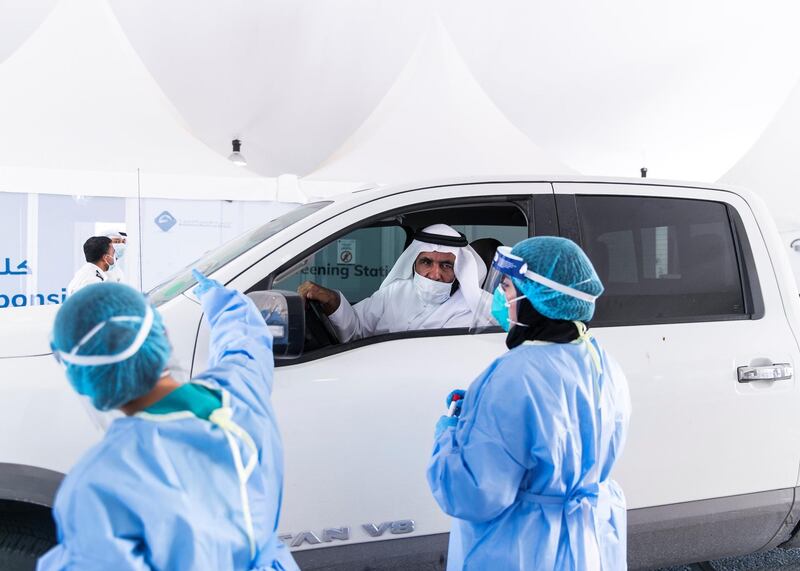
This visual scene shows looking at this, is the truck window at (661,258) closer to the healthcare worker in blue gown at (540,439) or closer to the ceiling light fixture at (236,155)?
the healthcare worker in blue gown at (540,439)

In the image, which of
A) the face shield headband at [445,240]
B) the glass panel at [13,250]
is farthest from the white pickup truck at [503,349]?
the glass panel at [13,250]

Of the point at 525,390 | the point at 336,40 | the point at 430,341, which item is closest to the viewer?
the point at 525,390

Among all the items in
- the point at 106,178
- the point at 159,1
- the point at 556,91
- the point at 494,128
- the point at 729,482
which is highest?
the point at 159,1

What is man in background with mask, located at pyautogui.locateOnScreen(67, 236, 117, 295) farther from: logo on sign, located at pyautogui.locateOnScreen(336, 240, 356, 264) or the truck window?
the truck window

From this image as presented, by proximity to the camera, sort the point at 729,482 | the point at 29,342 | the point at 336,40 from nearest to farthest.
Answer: the point at 29,342 < the point at 729,482 < the point at 336,40

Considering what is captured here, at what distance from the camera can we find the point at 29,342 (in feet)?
6.37

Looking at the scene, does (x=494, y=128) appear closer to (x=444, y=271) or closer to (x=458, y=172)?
(x=458, y=172)

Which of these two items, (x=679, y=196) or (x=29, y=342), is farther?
(x=679, y=196)

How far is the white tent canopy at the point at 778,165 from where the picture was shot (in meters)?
9.86

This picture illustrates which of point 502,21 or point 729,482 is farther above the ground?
point 502,21

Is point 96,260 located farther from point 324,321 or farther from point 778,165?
point 778,165

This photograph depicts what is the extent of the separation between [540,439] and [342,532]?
915 mm

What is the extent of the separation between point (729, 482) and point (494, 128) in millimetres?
6860

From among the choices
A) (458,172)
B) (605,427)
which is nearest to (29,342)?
(605,427)
